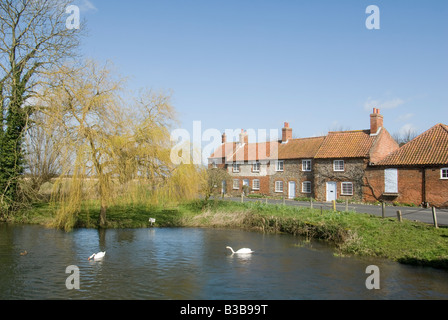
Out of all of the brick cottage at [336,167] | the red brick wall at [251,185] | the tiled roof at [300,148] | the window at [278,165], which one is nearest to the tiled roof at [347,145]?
the brick cottage at [336,167]

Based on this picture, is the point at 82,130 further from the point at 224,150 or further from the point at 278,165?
the point at 224,150

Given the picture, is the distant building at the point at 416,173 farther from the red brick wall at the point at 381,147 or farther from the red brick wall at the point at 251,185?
the red brick wall at the point at 251,185

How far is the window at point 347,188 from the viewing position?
115 ft

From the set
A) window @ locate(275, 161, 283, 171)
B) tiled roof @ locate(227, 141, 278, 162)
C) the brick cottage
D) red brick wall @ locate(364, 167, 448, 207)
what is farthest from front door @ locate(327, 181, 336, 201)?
tiled roof @ locate(227, 141, 278, 162)

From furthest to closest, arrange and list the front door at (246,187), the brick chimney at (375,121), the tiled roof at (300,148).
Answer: the front door at (246,187) < the tiled roof at (300,148) < the brick chimney at (375,121)

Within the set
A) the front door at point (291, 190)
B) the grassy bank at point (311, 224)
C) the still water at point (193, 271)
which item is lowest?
the still water at point (193, 271)

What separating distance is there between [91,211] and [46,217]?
9.78 ft

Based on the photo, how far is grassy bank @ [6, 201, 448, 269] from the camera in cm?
1515

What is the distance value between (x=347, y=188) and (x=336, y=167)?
2450 mm

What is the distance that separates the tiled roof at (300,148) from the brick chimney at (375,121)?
6371mm

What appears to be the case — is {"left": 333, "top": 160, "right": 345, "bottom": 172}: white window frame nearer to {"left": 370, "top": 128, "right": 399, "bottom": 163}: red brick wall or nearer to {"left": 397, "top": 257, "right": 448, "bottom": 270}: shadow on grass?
{"left": 370, "top": 128, "right": 399, "bottom": 163}: red brick wall

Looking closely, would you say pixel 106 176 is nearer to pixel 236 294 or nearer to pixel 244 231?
pixel 244 231

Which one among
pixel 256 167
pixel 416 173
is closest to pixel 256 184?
pixel 256 167

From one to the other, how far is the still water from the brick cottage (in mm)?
17496
